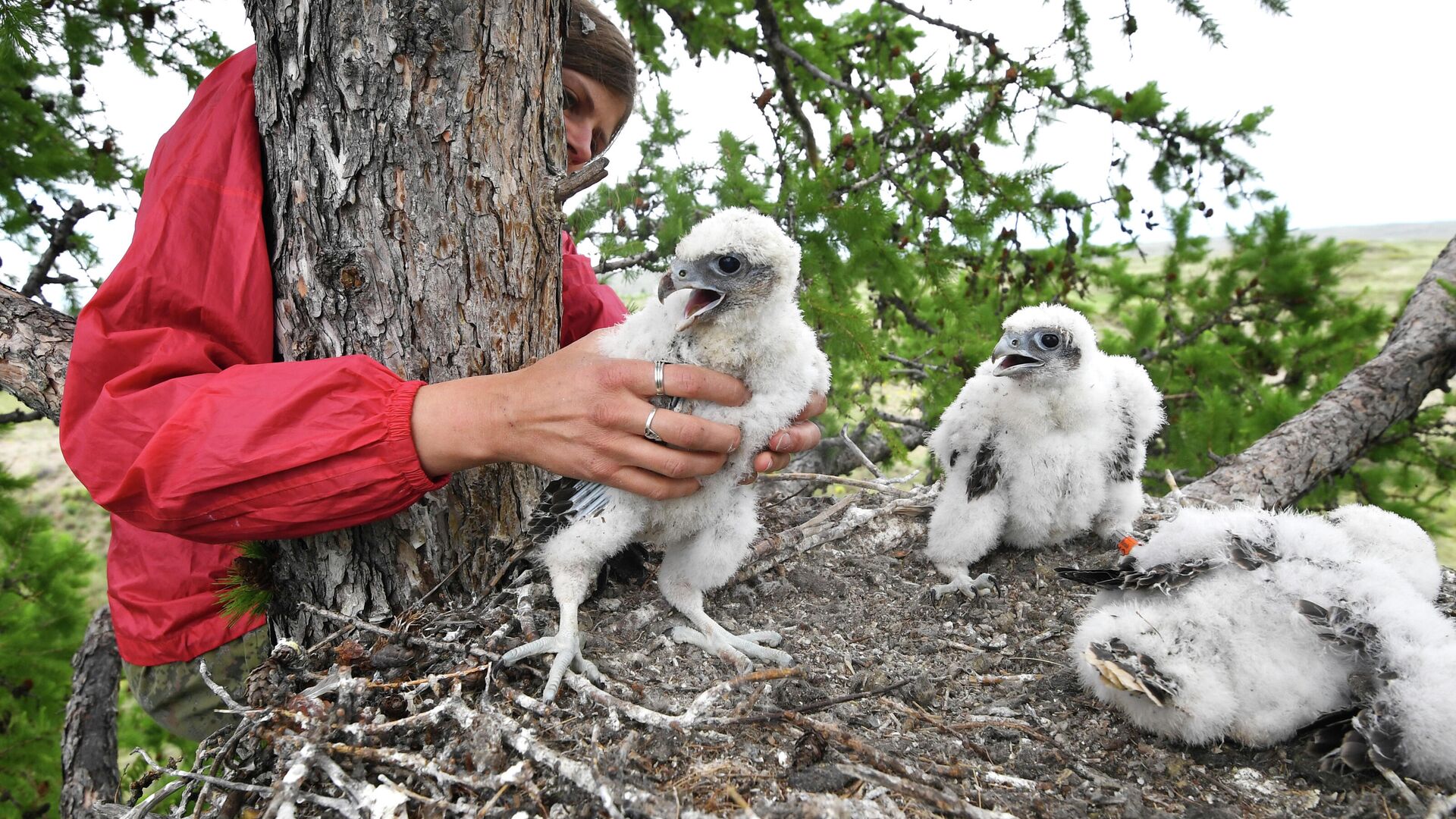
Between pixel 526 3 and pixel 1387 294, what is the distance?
951 cm

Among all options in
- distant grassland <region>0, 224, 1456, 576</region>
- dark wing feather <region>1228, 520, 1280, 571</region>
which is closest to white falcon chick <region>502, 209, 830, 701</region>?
dark wing feather <region>1228, 520, 1280, 571</region>

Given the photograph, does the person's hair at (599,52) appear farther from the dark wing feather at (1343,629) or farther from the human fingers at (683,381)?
the dark wing feather at (1343,629)

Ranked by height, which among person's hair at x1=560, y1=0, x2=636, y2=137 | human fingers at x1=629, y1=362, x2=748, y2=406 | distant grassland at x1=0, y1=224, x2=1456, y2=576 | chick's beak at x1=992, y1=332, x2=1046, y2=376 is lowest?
distant grassland at x1=0, y1=224, x2=1456, y2=576

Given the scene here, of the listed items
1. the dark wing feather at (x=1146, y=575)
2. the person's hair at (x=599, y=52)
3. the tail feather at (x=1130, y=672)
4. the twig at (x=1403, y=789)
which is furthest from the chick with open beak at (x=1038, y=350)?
the person's hair at (x=599, y=52)

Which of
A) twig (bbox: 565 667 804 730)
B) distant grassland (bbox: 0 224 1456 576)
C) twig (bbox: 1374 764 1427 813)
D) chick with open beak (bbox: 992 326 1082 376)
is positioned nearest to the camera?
twig (bbox: 1374 764 1427 813)

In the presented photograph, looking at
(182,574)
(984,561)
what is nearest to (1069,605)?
(984,561)

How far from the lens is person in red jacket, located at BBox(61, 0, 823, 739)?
1651 millimetres

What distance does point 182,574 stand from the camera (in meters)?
2.23

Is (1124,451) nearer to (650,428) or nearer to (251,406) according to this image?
(650,428)

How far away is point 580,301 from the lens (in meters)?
3.31

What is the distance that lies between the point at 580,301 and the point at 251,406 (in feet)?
5.79

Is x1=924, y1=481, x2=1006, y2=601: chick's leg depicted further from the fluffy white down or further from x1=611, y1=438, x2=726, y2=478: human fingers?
x1=611, y1=438, x2=726, y2=478: human fingers

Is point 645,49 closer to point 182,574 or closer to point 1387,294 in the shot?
point 182,574

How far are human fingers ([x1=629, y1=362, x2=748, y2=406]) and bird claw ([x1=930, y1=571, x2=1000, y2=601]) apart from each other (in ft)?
3.62
